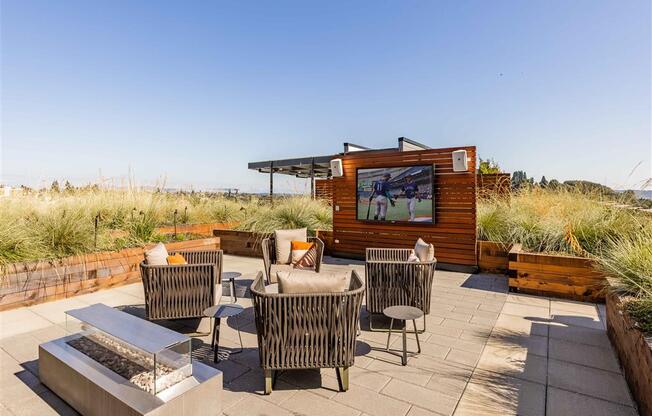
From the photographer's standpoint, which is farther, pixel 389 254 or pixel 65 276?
pixel 65 276

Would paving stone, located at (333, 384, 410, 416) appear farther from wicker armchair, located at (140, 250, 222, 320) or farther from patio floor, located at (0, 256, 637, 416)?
wicker armchair, located at (140, 250, 222, 320)

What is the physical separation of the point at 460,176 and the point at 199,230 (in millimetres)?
6207

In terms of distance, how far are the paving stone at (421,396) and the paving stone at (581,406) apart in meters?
0.60

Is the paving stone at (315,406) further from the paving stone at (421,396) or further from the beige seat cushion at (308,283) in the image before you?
the beige seat cushion at (308,283)

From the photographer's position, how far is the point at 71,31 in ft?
20.1

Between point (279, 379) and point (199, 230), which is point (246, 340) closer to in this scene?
point (279, 379)

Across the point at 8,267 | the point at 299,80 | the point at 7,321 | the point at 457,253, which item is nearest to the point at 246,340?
the point at 7,321

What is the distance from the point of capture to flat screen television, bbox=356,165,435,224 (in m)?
6.25

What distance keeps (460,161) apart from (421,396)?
4.64 metres

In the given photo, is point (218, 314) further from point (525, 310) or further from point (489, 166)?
point (489, 166)

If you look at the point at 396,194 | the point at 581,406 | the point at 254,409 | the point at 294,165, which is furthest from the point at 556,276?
the point at 294,165

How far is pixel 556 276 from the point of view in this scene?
4.31 metres

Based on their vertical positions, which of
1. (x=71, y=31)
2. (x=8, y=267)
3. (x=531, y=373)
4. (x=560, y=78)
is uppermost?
(x=71, y=31)

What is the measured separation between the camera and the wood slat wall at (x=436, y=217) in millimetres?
5887
